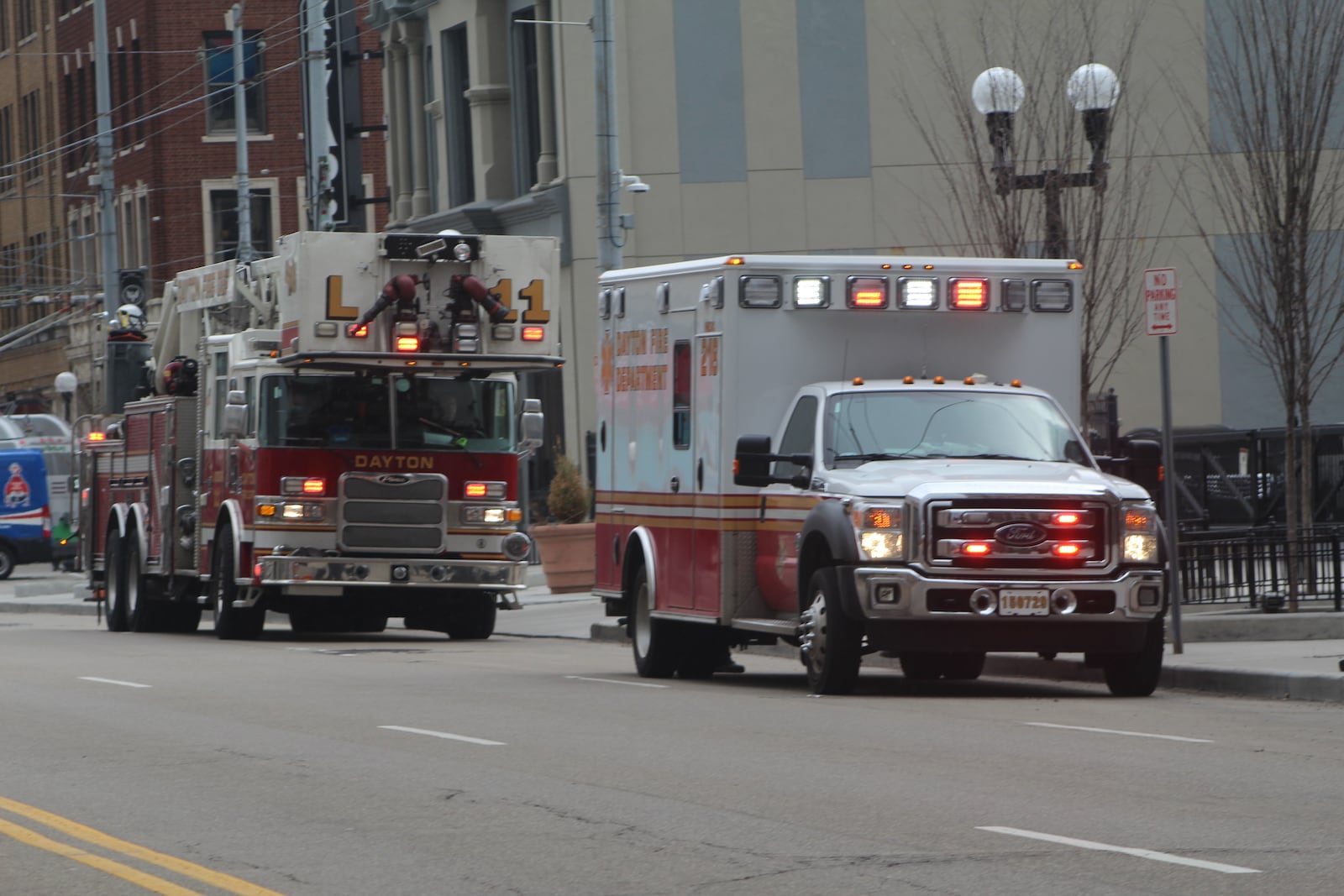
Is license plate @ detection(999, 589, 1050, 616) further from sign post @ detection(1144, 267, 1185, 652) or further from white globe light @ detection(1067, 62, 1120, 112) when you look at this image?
white globe light @ detection(1067, 62, 1120, 112)

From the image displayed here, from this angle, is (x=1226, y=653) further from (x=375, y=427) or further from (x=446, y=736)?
(x=375, y=427)

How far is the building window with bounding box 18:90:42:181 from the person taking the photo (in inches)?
2709

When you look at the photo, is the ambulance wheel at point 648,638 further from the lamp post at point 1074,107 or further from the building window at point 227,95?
the building window at point 227,95

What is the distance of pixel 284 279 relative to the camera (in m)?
22.3

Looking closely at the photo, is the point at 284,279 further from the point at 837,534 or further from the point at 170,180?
the point at 170,180

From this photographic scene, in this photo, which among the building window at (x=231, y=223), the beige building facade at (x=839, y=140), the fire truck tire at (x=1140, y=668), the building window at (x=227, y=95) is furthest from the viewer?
the building window at (x=231, y=223)

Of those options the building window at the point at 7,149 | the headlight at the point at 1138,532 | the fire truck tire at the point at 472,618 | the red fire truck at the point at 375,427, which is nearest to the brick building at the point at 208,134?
the building window at the point at 7,149

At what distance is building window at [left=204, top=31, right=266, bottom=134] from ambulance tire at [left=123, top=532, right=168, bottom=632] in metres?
33.0

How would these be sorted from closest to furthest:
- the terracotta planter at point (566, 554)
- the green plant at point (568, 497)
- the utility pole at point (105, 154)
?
Answer: the terracotta planter at point (566, 554), the green plant at point (568, 497), the utility pole at point (105, 154)

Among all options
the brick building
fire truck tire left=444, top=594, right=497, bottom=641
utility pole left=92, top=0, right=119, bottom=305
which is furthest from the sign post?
the brick building

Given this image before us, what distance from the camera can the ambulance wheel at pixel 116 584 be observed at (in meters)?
27.3

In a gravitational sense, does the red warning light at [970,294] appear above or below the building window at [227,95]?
below

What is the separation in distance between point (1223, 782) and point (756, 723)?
A: 3.50 m

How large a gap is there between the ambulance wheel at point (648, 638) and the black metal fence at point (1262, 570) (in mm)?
5635
